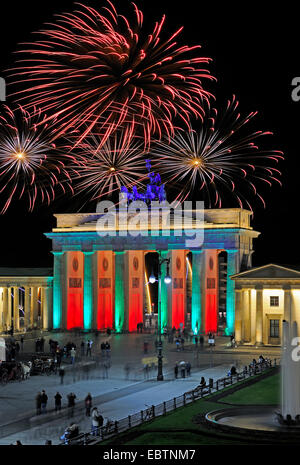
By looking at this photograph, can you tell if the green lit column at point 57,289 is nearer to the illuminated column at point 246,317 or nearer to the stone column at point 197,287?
the stone column at point 197,287

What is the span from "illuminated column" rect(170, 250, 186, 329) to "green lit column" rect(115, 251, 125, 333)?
526cm

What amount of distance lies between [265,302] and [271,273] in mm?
2894

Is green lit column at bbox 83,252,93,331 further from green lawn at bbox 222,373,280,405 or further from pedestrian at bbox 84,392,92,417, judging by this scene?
pedestrian at bbox 84,392,92,417

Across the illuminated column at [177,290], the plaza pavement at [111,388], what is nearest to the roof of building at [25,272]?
the illuminated column at [177,290]

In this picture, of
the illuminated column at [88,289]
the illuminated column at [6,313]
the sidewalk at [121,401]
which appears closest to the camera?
the sidewalk at [121,401]

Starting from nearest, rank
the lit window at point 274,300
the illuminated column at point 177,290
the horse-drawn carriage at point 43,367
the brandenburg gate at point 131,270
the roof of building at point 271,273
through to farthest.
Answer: the horse-drawn carriage at point 43,367, the roof of building at point 271,273, the lit window at point 274,300, the brandenburg gate at point 131,270, the illuminated column at point 177,290

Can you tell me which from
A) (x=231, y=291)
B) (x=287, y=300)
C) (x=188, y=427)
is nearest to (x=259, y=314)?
(x=287, y=300)

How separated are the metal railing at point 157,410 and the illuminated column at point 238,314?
1616 centimetres

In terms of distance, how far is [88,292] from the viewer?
8806 centimetres

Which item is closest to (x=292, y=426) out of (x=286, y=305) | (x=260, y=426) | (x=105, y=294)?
(x=260, y=426)

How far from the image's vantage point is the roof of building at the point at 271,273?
70.3 meters

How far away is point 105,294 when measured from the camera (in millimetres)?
90875
